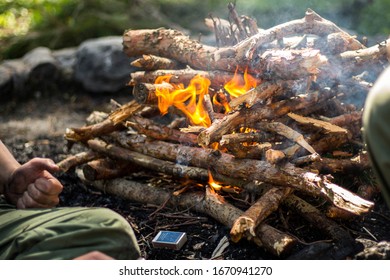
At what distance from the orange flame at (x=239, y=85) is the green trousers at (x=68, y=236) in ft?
4.60

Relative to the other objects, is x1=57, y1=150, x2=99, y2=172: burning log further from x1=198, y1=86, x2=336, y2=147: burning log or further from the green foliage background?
the green foliage background

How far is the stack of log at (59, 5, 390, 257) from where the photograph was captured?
10.3 feet

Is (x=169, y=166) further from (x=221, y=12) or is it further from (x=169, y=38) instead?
(x=221, y=12)

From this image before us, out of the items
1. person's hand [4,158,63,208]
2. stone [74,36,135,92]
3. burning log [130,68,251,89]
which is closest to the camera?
person's hand [4,158,63,208]

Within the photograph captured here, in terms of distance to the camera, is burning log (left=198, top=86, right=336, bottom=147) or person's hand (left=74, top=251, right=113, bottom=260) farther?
burning log (left=198, top=86, right=336, bottom=147)

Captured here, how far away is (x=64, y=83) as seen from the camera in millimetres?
6707

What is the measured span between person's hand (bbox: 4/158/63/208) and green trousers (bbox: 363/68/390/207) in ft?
4.67

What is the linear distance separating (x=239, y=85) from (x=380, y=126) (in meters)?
1.79

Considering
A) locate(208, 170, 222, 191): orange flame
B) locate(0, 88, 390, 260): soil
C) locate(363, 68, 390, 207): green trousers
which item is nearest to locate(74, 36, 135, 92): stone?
locate(0, 88, 390, 260): soil

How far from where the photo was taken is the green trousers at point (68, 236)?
2.44 meters

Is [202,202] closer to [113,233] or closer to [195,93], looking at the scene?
[195,93]

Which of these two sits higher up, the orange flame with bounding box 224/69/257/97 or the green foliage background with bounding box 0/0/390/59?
the orange flame with bounding box 224/69/257/97
